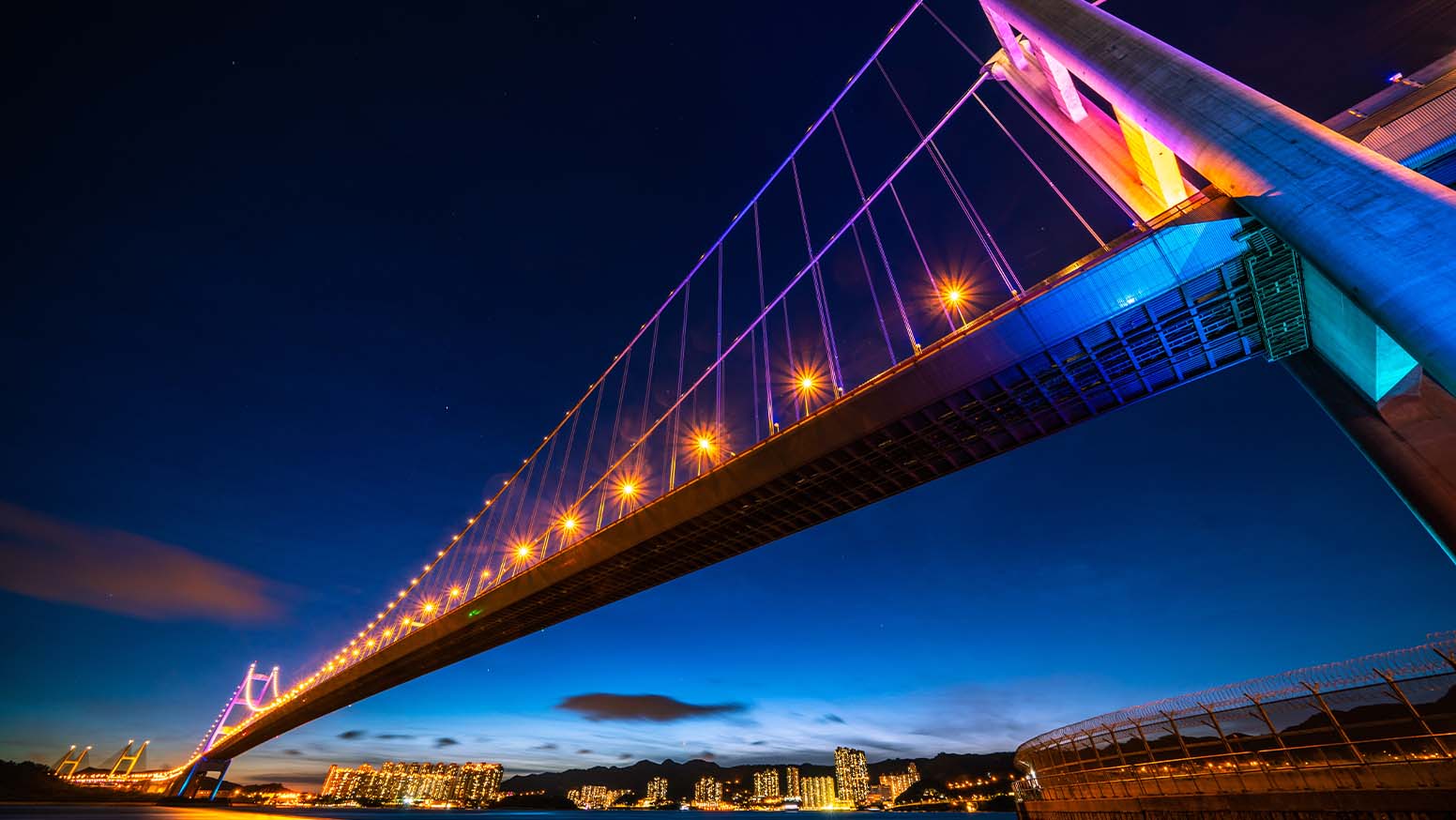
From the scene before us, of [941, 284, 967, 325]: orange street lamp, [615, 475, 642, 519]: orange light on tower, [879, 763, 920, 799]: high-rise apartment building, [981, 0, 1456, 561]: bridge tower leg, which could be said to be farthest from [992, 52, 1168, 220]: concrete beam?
[879, 763, 920, 799]: high-rise apartment building

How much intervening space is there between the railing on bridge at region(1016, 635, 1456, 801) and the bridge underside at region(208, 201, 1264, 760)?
22.6ft

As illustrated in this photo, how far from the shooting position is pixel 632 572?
28891 mm

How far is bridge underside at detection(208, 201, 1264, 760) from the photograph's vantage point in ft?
41.1

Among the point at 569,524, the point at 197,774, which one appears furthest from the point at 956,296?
the point at 197,774

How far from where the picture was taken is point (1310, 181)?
7633mm

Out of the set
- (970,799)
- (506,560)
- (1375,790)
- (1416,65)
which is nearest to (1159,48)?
(1416,65)

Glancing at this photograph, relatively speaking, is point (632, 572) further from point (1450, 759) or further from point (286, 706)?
point (286, 706)

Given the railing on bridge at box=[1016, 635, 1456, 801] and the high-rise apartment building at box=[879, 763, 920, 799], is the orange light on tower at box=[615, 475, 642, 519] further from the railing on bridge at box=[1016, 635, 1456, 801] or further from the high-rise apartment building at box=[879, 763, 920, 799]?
the high-rise apartment building at box=[879, 763, 920, 799]

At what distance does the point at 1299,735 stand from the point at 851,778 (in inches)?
8288

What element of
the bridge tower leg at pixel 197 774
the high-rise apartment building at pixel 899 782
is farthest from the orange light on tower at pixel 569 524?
the high-rise apartment building at pixel 899 782

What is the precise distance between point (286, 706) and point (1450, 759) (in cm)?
7568

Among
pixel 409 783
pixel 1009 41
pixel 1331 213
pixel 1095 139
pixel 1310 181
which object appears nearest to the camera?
pixel 1331 213

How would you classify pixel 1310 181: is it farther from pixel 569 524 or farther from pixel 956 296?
pixel 569 524

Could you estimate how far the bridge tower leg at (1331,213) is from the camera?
6559 mm
